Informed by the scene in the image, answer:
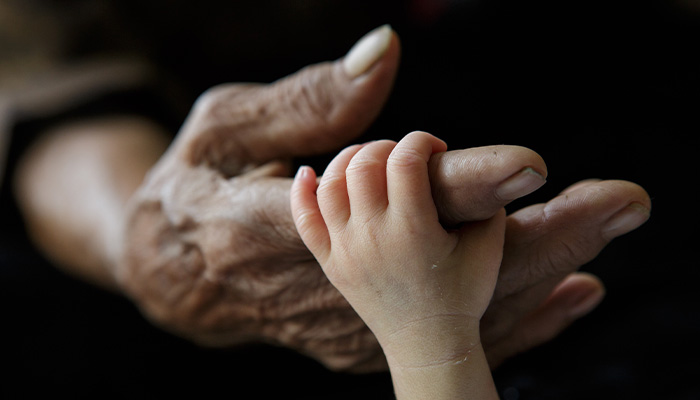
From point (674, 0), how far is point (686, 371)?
66 cm

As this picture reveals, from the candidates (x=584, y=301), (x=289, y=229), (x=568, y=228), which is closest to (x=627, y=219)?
(x=568, y=228)

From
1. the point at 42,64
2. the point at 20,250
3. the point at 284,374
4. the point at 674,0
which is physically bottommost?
the point at 284,374

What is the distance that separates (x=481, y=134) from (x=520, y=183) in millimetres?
240

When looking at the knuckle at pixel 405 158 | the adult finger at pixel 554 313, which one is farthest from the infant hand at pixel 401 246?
the adult finger at pixel 554 313

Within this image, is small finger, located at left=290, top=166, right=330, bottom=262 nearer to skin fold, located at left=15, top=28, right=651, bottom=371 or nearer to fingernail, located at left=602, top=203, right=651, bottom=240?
skin fold, located at left=15, top=28, right=651, bottom=371

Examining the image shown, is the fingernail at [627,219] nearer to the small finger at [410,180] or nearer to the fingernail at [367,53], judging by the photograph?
the small finger at [410,180]

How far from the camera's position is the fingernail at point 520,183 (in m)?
0.35

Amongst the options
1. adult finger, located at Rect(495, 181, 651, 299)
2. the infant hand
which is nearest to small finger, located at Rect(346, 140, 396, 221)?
the infant hand

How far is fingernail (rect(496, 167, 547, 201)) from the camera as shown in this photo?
0.35m

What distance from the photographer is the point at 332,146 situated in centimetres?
61

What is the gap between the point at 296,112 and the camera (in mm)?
604

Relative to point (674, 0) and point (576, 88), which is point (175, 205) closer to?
point (576, 88)

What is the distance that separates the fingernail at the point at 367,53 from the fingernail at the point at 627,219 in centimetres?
25

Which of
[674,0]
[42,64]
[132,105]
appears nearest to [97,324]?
[132,105]
